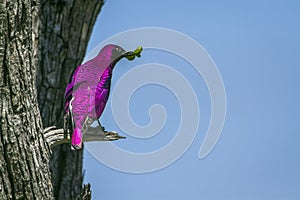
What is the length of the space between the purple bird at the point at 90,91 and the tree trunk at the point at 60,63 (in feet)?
4.00

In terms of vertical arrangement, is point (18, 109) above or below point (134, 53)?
below

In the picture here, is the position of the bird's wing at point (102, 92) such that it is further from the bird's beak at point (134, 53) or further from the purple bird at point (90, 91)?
the bird's beak at point (134, 53)

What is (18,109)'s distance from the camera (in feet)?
8.29

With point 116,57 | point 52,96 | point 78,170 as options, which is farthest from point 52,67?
point 116,57

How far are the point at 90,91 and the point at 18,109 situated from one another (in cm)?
30

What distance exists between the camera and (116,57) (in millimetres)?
2732

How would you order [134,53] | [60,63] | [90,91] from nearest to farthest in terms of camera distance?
[134,53]
[90,91]
[60,63]

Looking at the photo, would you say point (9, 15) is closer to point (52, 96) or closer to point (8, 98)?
point (8, 98)

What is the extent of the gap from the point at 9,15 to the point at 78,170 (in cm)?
180

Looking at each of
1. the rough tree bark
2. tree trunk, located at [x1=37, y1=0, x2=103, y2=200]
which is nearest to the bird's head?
the rough tree bark

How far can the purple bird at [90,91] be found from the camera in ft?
8.65

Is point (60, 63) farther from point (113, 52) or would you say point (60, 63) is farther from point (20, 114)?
point (20, 114)

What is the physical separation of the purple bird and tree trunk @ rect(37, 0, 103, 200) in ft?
4.00

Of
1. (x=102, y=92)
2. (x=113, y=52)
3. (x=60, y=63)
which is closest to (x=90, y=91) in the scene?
(x=102, y=92)
